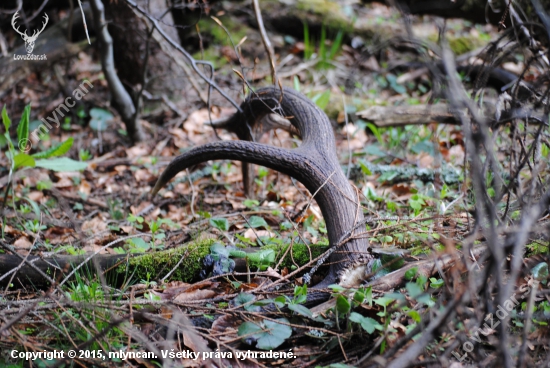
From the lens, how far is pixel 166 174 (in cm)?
300

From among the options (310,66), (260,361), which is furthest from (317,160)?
(310,66)

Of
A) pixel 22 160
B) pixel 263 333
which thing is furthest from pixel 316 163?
pixel 22 160

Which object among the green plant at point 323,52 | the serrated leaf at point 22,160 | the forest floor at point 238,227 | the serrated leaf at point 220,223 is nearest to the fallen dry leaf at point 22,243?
the forest floor at point 238,227

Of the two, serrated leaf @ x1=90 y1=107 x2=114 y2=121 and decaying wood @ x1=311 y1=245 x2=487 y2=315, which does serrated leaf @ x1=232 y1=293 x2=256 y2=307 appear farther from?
serrated leaf @ x1=90 y1=107 x2=114 y2=121

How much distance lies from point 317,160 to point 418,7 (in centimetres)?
366

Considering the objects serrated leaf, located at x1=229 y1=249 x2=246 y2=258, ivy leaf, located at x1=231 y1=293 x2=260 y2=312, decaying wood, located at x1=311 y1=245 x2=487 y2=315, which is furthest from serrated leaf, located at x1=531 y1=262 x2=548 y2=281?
serrated leaf, located at x1=229 y1=249 x2=246 y2=258

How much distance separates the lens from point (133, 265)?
2.32 meters

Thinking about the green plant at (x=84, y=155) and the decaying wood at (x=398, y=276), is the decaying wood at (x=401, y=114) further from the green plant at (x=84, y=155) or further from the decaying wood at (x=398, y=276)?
the green plant at (x=84, y=155)

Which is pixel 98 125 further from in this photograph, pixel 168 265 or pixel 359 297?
pixel 359 297

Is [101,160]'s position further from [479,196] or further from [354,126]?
[479,196]

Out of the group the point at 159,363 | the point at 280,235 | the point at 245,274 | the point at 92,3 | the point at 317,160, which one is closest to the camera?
the point at 159,363

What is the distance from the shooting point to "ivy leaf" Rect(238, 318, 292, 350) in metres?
1.74

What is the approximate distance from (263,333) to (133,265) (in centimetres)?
90

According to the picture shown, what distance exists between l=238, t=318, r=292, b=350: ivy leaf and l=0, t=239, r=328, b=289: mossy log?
1.76 ft
